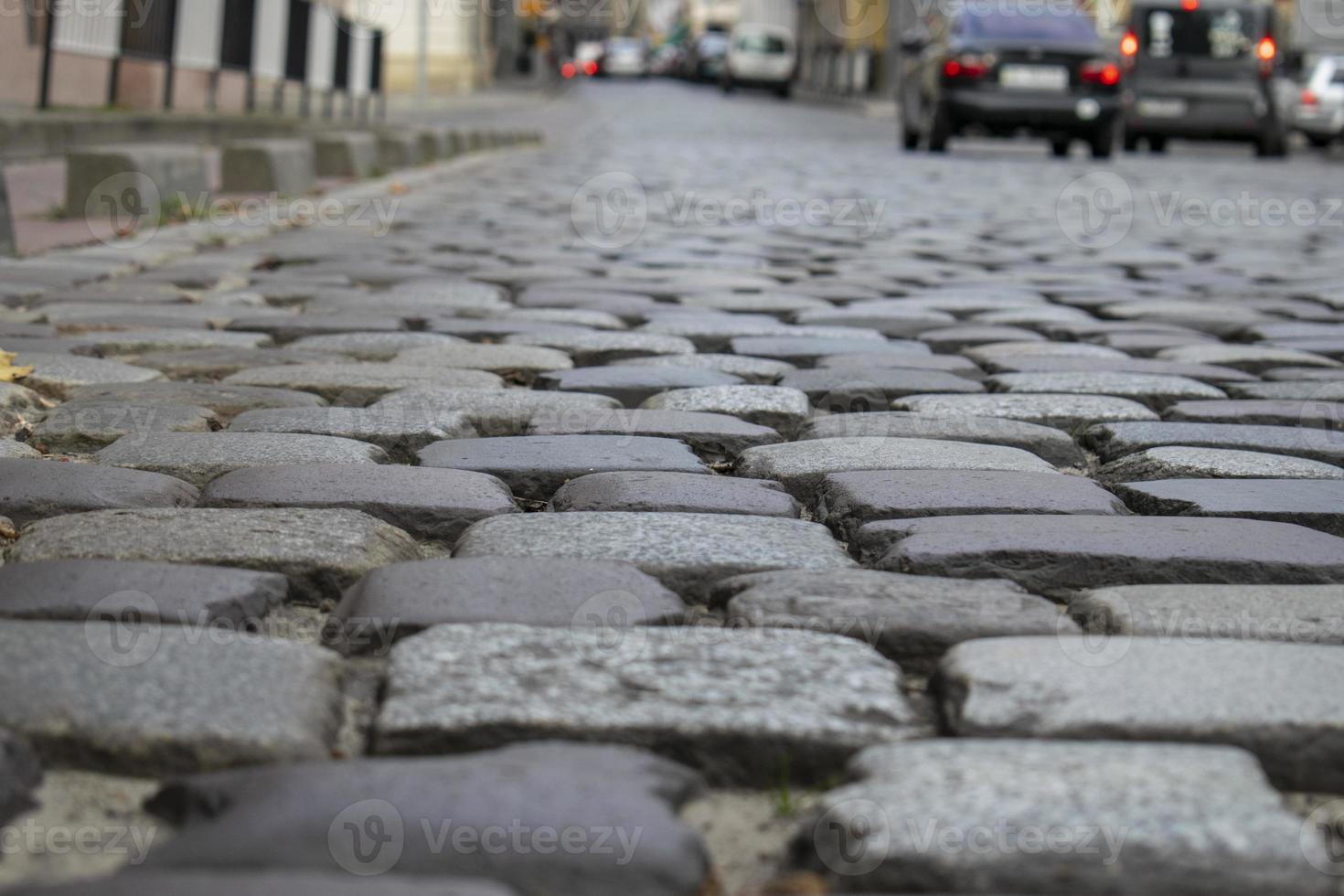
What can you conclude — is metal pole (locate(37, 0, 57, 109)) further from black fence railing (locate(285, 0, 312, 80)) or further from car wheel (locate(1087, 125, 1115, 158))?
car wheel (locate(1087, 125, 1115, 158))

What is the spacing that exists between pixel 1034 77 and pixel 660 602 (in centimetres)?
1432

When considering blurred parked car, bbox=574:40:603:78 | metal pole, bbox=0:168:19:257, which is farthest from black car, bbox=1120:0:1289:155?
blurred parked car, bbox=574:40:603:78

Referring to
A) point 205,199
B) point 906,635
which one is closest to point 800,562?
point 906,635

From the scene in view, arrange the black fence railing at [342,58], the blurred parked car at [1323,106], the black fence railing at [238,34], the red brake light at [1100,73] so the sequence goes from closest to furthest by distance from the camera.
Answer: the black fence railing at [238,34], the black fence railing at [342,58], the red brake light at [1100,73], the blurred parked car at [1323,106]

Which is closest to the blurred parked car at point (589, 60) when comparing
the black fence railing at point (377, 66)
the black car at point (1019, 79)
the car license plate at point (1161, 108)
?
the car license plate at point (1161, 108)

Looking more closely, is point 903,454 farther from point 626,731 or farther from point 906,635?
point 626,731

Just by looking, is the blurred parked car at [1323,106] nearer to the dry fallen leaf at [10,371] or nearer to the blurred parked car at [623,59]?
the dry fallen leaf at [10,371]

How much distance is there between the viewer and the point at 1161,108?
60.3 feet

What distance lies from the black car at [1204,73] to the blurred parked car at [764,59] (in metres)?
26.1

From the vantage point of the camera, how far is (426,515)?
2.17 metres

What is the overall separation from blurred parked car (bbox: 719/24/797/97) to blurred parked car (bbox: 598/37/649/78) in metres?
28.4

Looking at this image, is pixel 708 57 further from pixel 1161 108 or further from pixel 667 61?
pixel 1161 108

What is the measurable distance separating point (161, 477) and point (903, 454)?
109 cm

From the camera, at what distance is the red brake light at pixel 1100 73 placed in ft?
50.6
